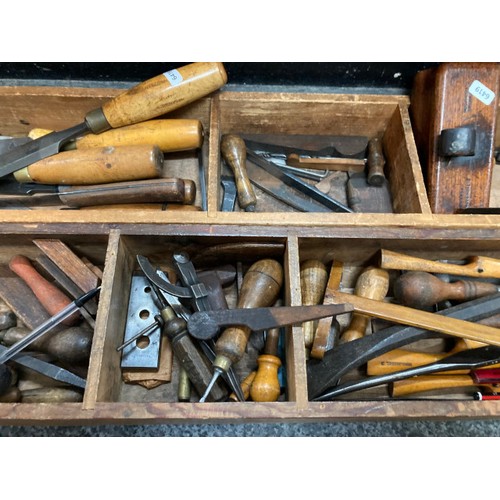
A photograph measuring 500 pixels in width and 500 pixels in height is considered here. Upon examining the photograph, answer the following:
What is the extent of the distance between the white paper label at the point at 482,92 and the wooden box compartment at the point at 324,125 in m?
0.20

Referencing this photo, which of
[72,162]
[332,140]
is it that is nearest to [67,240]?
[72,162]

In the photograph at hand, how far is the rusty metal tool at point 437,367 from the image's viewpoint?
3.47 ft

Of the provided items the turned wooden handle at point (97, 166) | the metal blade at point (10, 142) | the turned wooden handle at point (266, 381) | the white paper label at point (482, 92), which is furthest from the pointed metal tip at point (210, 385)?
the white paper label at point (482, 92)

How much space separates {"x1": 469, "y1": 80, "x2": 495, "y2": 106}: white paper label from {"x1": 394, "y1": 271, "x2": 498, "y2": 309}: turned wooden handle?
0.58 m

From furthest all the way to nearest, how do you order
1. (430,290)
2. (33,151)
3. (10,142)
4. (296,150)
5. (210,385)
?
1. (296,150)
2. (10,142)
3. (33,151)
4. (430,290)
5. (210,385)

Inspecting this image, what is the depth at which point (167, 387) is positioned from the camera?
1189 millimetres

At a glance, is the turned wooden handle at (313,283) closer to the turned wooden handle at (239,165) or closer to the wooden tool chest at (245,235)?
the wooden tool chest at (245,235)

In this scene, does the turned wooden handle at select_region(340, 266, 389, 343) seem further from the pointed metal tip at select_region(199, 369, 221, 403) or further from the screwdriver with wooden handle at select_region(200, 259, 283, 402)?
the pointed metal tip at select_region(199, 369, 221, 403)

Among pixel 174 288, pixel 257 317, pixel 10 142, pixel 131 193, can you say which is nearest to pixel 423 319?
pixel 257 317

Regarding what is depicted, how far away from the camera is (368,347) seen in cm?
106

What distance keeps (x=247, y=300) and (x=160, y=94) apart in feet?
2.30

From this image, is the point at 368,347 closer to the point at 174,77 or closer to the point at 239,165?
the point at 239,165

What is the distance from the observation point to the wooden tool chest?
91 cm

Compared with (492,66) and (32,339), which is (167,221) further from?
(492,66)
